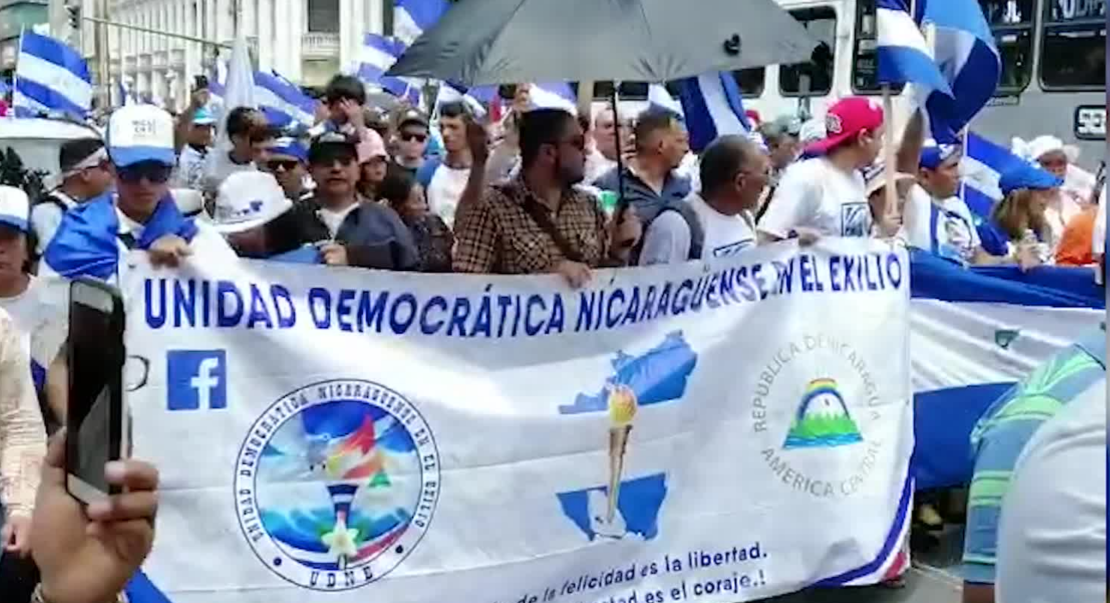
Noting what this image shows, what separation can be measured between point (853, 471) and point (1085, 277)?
1485mm

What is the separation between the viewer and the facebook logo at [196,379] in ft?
13.2

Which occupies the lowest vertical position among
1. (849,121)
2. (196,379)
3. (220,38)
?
(196,379)

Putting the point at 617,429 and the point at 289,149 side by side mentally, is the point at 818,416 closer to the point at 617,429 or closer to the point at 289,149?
the point at 617,429

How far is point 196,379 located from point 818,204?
2782 mm

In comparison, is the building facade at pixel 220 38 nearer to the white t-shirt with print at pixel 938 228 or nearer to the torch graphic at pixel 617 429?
the white t-shirt with print at pixel 938 228

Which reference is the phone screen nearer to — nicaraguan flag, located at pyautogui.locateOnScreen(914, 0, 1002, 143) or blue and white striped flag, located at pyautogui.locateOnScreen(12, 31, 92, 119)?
nicaraguan flag, located at pyautogui.locateOnScreen(914, 0, 1002, 143)

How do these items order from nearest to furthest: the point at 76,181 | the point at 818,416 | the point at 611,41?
the point at 611,41 → the point at 818,416 → the point at 76,181

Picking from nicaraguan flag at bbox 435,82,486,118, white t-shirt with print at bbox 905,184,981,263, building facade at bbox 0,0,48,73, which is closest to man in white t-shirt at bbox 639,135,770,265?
white t-shirt with print at bbox 905,184,981,263

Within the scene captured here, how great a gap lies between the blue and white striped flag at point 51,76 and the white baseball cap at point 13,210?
281 inches

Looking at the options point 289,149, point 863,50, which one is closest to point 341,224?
point 289,149

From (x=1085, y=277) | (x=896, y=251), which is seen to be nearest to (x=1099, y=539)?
(x=896, y=251)

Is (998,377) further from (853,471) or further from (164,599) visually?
(164,599)

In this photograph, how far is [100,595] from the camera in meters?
1.78

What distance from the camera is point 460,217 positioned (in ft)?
16.6
